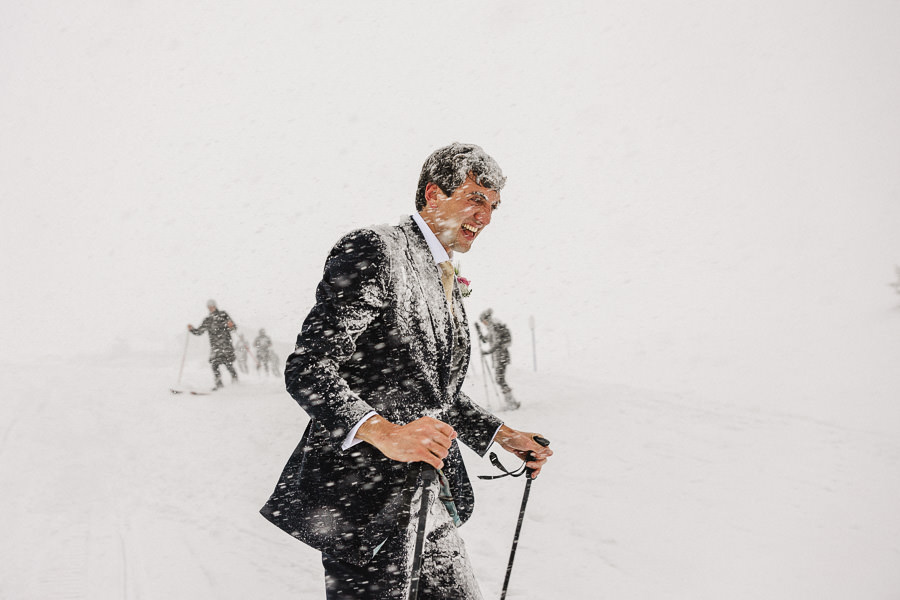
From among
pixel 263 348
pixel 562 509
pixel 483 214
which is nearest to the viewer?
pixel 483 214

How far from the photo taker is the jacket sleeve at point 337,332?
3.80 feet

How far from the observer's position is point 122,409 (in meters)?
9.91

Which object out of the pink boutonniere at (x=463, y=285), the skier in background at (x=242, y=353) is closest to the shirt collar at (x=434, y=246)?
the pink boutonniere at (x=463, y=285)

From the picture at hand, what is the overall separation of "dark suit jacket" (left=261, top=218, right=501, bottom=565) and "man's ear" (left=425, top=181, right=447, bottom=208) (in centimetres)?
21

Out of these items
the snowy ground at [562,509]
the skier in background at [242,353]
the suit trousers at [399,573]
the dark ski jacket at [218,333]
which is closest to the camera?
the suit trousers at [399,573]

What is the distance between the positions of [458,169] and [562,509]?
13.8 feet

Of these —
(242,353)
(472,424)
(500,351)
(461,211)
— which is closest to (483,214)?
(461,211)

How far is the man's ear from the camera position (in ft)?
5.00

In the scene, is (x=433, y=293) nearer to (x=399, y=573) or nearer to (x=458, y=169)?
(x=458, y=169)

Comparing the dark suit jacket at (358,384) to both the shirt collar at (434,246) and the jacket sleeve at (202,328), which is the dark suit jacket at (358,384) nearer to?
the shirt collar at (434,246)

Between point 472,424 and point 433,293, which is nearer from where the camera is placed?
point 433,293

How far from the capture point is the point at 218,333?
1220cm

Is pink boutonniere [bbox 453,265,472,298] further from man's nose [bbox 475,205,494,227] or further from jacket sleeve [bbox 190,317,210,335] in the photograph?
jacket sleeve [bbox 190,317,210,335]

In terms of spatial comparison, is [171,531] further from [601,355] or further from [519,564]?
[601,355]
